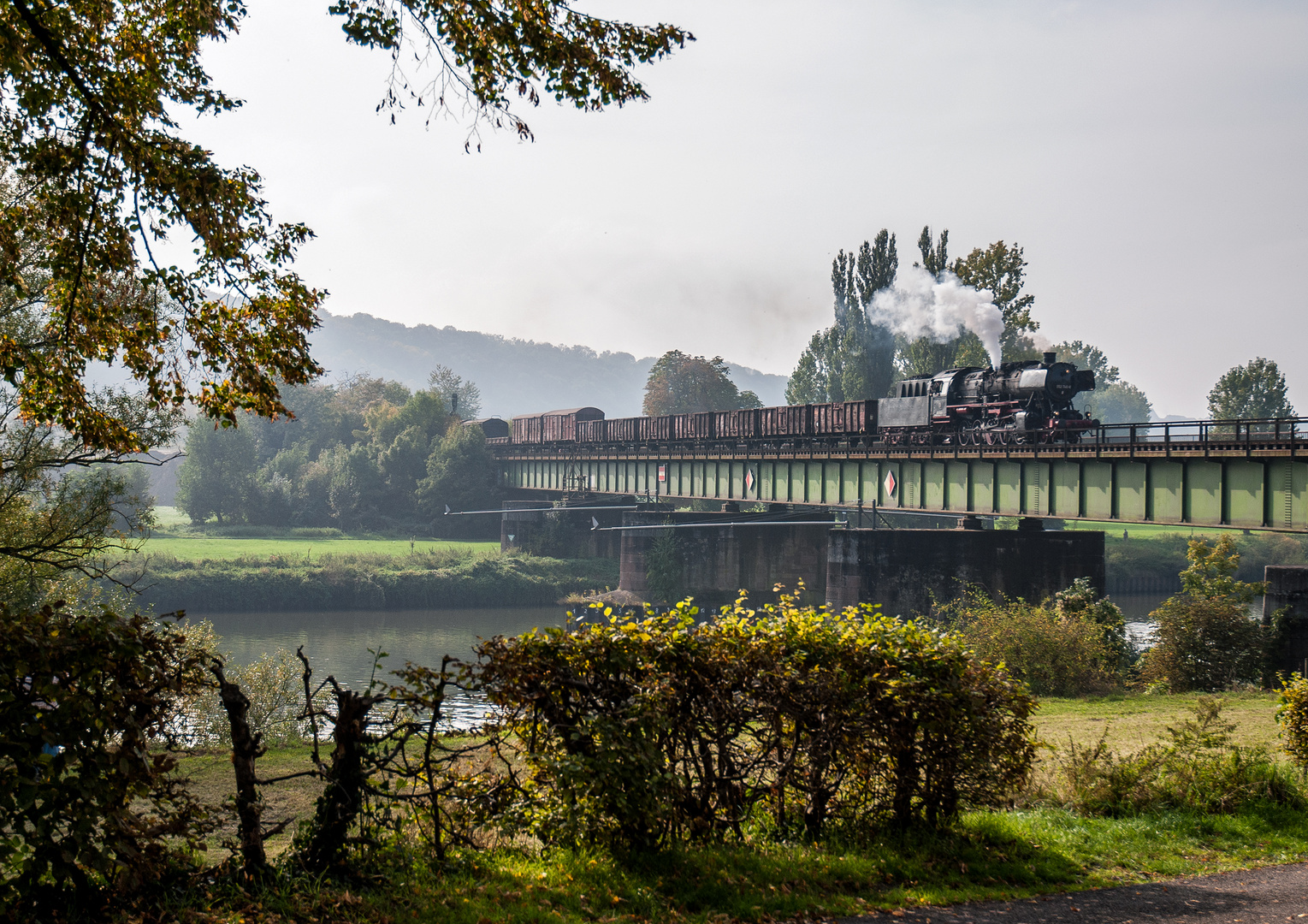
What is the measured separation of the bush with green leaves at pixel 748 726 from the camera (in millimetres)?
6980

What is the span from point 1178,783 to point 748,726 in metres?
5.48

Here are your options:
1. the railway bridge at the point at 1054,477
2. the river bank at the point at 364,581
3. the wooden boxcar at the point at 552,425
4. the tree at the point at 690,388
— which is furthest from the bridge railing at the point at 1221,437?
the tree at the point at 690,388

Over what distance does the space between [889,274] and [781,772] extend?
7510cm

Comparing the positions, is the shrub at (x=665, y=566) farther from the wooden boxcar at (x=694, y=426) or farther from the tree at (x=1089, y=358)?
the tree at (x=1089, y=358)

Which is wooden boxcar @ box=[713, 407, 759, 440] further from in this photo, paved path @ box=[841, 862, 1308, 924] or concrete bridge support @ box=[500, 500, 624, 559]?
paved path @ box=[841, 862, 1308, 924]

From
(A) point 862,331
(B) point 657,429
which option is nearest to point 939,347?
(A) point 862,331

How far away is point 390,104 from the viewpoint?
9.42m

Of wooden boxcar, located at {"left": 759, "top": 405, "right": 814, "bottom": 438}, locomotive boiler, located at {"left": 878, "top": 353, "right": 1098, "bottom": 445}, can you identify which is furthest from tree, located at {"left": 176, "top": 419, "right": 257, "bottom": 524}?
locomotive boiler, located at {"left": 878, "top": 353, "right": 1098, "bottom": 445}

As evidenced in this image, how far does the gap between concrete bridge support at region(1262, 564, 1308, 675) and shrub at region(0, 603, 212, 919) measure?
26030mm

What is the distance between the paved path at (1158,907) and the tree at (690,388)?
339 feet

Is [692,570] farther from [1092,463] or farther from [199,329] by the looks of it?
[199,329]

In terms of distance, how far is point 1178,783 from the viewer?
9.91 m

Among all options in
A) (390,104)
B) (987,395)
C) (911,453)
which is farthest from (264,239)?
(987,395)

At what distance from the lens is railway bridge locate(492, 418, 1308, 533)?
72.5ft
